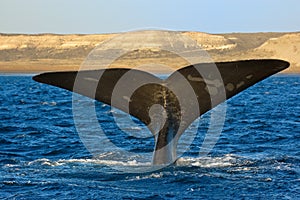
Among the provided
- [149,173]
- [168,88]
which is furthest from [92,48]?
[168,88]

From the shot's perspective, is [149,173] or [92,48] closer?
[149,173]

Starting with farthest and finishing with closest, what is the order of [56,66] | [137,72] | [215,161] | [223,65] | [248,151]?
[56,66], [248,151], [215,161], [137,72], [223,65]

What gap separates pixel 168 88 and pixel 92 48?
14008 cm

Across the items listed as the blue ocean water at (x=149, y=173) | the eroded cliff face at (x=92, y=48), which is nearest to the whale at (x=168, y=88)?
the blue ocean water at (x=149, y=173)

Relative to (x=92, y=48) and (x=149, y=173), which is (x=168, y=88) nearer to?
(x=149, y=173)

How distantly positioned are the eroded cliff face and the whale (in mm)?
103603

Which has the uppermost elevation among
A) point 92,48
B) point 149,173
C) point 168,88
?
point 168,88

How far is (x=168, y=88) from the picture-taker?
8383 mm

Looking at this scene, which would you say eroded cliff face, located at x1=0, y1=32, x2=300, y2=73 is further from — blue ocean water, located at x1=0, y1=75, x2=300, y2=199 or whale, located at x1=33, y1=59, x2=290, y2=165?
whale, located at x1=33, y1=59, x2=290, y2=165

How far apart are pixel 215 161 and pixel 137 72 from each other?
120 inches

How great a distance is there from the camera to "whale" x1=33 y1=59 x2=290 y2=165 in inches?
296

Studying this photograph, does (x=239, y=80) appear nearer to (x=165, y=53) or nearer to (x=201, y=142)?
(x=201, y=142)

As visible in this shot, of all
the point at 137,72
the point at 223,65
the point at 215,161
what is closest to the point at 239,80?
the point at 223,65

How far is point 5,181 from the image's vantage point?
8.62 metres
